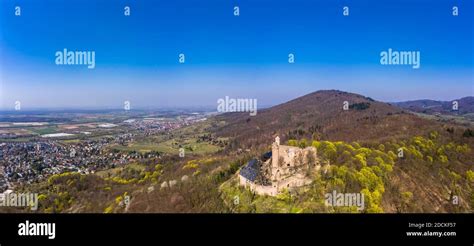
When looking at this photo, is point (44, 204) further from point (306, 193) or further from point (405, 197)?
point (405, 197)

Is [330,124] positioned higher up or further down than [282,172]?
higher up

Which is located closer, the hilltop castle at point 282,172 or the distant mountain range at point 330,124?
the hilltop castle at point 282,172

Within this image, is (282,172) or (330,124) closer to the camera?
(282,172)

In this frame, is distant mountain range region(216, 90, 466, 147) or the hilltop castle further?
distant mountain range region(216, 90, 466, 147)

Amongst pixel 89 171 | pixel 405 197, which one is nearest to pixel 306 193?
pixel 405 197

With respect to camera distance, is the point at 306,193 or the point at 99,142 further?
the point at 99,142
